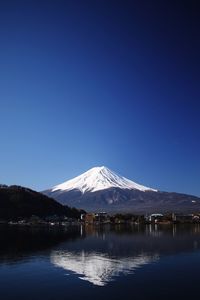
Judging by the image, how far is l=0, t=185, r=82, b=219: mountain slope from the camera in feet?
410

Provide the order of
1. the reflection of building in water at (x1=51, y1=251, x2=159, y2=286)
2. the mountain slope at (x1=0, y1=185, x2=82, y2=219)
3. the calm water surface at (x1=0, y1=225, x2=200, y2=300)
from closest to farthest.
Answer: the calm water surface at (x1=0, y1=225, x2=200, y2=300) → the reflection of building in water at (x1=51, y1=251, x2=159, y2=286) → the mountain slope at (x1=0, y1=185, x2=82, y2=219)

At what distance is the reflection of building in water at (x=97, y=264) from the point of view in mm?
26645

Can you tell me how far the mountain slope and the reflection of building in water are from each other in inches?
3446

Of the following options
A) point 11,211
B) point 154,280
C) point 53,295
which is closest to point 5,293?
point 53,295

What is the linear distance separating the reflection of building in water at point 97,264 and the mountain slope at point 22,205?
8754 cm

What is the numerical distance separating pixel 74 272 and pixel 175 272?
282 inches

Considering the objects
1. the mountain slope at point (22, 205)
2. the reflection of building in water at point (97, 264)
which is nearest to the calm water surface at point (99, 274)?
the reflection of building in water at point (97, 264)

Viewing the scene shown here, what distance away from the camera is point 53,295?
2150 cm

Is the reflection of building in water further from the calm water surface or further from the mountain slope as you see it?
the mountain slope

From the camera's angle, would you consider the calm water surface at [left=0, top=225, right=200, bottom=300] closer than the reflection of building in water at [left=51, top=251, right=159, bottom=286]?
Yes

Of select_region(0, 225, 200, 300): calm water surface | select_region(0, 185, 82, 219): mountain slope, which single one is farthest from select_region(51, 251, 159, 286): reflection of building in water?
A: select_region(0, 185, 82, 219): mountain slope

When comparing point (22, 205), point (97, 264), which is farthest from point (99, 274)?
point (22, 205)

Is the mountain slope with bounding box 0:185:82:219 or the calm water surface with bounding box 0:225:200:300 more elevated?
the mountain slope with bounding box 0:185:82:219

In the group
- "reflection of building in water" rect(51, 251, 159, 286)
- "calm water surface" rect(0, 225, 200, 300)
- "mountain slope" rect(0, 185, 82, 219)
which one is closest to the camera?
"calm water surface" rect(0, 225, 200, 300)
